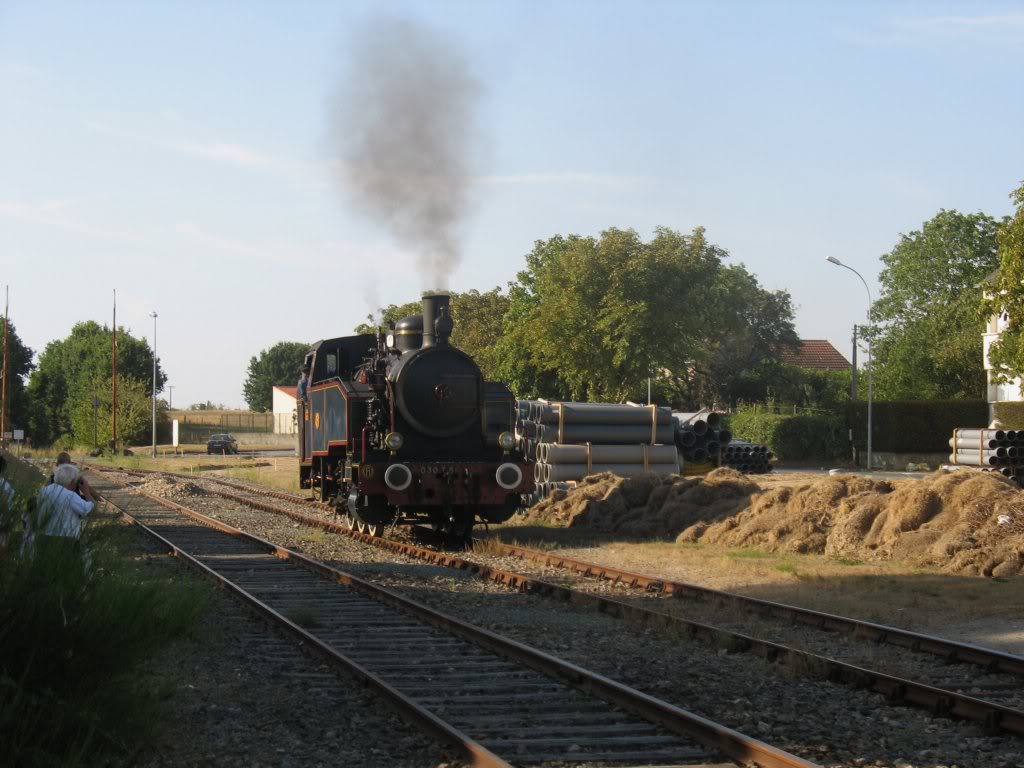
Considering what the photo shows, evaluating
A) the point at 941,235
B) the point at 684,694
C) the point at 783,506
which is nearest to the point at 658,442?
the point at 783,506

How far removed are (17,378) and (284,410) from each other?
32.4m

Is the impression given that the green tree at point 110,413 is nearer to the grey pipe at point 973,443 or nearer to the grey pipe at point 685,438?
the grey pipe at point 685,438

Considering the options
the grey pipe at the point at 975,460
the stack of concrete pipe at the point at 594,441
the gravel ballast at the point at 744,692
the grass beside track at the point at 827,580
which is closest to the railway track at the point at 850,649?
the gravel ballast at the point at 744,692

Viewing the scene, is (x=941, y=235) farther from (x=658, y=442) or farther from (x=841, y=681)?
(x=841, y=681)

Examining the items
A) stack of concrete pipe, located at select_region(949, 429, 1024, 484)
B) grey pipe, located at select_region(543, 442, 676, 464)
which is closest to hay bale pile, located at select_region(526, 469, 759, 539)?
grey pipe, located at select_region(543, 442, 676, 464)

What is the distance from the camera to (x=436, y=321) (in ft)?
56.0

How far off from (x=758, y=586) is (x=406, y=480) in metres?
5.44

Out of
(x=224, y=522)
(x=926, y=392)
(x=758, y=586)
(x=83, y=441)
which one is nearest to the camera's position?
(x=758, y=586)

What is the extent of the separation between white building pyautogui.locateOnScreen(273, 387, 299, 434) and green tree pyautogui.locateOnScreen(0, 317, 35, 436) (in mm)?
19487

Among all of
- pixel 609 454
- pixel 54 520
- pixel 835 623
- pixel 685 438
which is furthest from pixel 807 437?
pixel 54 520

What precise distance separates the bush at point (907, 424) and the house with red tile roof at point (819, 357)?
1619 inches

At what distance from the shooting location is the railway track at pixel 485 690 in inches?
243

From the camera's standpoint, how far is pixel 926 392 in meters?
63.8

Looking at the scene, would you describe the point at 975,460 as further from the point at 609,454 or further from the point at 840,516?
the point at 840,516
